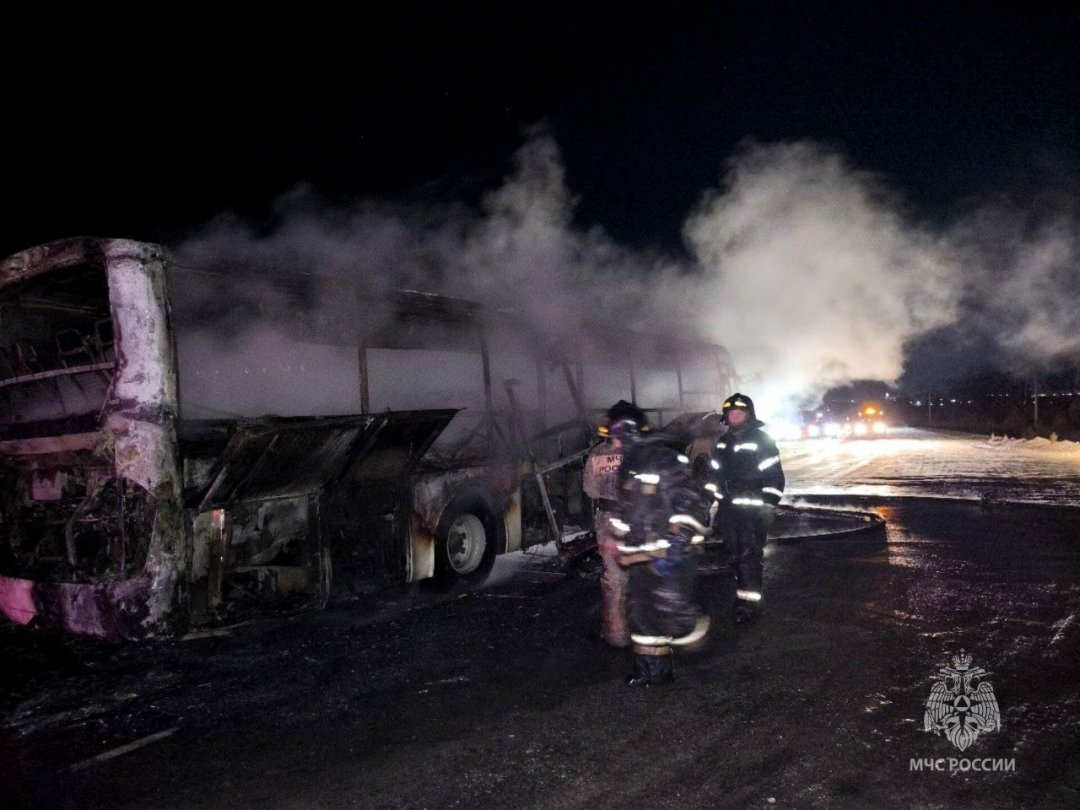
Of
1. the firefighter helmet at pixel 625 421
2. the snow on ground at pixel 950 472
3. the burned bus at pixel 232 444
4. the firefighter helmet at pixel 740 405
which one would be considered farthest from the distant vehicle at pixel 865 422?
the firefighter helmet at pixel 625 421

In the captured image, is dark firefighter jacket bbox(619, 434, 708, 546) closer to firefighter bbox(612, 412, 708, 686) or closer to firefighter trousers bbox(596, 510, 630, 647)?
firefighter bbox(612, 412, 708, 686)

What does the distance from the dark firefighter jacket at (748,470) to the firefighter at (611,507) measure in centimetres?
135

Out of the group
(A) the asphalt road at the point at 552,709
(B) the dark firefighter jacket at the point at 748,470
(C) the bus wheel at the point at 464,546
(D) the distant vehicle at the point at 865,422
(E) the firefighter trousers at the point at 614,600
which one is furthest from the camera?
(D) the distant vehicle at the point at 865,422

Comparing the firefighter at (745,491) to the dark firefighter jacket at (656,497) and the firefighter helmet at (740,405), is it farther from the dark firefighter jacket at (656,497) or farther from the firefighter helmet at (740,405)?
the dark firefighter jacket at (656,497)

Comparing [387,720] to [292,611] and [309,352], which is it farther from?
[309,352]

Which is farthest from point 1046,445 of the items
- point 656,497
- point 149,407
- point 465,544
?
point 149,407

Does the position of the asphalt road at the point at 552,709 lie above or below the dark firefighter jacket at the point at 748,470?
below

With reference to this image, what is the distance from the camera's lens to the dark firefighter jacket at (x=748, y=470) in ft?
18.6

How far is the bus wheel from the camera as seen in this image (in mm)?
6809

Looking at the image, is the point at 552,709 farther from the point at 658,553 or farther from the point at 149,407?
the point at 149,407

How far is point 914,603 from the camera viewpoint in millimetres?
5586

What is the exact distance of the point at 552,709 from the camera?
12.6 feet

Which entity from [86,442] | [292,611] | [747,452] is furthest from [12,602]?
[747,452]

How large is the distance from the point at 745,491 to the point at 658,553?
174cm
